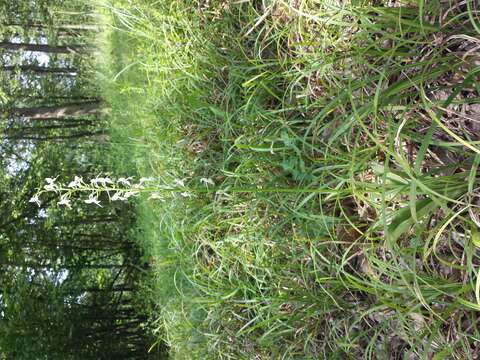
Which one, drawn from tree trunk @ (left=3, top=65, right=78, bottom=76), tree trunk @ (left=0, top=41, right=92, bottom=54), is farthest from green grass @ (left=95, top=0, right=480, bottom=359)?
tree trunk @ (left=3, top=65, right=78, bottom=76)

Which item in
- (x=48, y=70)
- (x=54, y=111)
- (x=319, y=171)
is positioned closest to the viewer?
(x=319, y=171)

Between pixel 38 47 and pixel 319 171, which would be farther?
pixel 38 47

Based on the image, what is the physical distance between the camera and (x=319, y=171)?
1960mm

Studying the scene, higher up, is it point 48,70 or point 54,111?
point 48,70

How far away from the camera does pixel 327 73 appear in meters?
1.83

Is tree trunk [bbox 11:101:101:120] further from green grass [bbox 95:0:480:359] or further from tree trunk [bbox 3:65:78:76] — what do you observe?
green grass [bbox 95:0:480:359]

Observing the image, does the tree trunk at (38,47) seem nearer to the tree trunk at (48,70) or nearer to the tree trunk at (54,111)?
the tree trunk at (48,70)

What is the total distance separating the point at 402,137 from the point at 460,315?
58 centimetres

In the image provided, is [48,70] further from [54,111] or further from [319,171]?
[319,171]

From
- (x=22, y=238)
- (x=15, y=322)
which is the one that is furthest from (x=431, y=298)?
(x=22, y=238)

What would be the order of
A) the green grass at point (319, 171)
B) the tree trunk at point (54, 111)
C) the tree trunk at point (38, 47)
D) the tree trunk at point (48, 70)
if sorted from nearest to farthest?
the green grass at point (319, 171) < the tree trunk at point (54, 111) < the tree trunk at point (38, 47) < the tree trunk at point (48, 70)

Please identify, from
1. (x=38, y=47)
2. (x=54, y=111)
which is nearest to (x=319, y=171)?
(x=54, y=111)

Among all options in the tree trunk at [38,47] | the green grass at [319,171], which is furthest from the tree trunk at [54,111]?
the green grass at [319,171]

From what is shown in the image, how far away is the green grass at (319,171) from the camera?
142 centimetres
